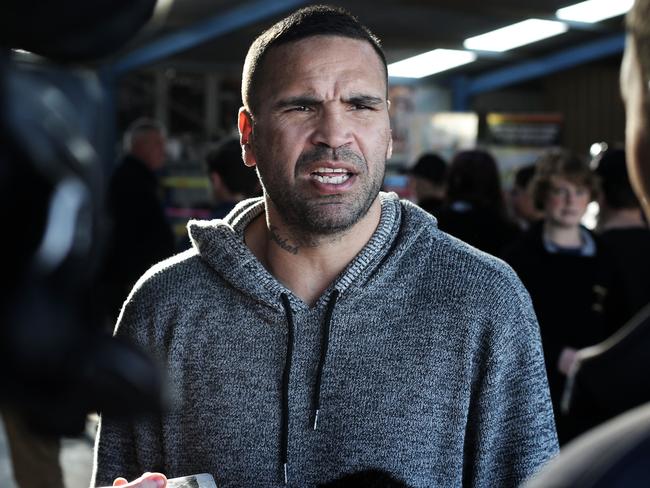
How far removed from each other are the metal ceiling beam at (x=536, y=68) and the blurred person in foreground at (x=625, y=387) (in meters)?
14.2

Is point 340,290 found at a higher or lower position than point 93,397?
lower

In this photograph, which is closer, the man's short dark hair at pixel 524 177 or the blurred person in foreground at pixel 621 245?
the blurred person in foreground at pixel 621 245

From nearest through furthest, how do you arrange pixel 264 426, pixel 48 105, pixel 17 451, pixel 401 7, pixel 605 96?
pixel 48 105
pixel 17 451
pixel 264 426
pixel 401 7
pixel 605 96

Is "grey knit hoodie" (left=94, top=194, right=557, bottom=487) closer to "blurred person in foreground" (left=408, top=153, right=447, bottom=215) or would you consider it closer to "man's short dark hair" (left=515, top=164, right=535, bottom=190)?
"blurred person in foreground" (left=408, top=153, right=447, bottom=215)

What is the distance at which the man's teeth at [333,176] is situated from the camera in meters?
1.77

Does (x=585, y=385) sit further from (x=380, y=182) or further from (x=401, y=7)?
(x=401, y=7)

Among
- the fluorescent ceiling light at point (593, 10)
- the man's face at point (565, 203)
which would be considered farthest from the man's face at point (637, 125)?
the fluorescent ceiling light at point (593, 10)

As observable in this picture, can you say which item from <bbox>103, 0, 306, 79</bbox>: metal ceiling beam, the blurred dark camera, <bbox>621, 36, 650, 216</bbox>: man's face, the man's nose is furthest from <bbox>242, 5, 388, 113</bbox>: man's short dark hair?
<bbox>103, 0, 306, 79</bbox>: metal ceiling beam

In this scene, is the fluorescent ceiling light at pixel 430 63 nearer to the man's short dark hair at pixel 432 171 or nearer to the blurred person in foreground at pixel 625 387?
the man's short dark hair at pixel 432 171

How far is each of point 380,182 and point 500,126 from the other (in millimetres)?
8000

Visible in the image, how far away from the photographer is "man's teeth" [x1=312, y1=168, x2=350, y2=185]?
1.77 m

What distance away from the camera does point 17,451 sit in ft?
1.73

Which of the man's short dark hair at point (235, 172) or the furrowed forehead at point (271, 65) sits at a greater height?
the furrowed forehead at point (271, 65)

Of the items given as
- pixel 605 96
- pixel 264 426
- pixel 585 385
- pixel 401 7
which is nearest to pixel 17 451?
pixel 585 385
